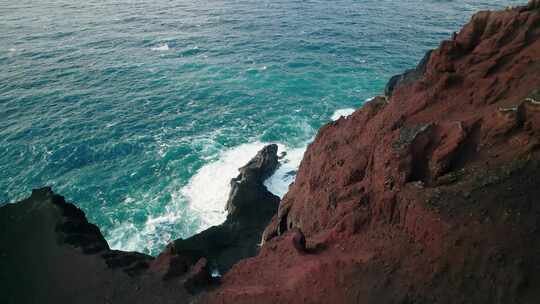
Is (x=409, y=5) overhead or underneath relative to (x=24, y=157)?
overhead

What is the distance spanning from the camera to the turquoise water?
4081cm

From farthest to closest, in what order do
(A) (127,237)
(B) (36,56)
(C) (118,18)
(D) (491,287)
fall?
(C) (118,18), (B) (36,56), (A) (127,237), (D) (491,287)

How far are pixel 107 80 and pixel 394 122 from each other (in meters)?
53.4

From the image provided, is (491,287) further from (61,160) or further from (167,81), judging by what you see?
(167,81)

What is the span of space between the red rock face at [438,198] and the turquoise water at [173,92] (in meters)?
18.9

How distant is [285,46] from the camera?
75125 mm

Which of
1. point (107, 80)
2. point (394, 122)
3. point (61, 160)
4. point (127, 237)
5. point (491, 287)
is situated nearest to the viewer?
point (491, 287)

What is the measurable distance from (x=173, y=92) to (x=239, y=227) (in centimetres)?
3198

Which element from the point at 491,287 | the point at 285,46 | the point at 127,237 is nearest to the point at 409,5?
the point at 285,46

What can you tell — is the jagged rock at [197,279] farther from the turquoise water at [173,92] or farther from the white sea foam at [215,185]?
the white sea foam at [215,185]

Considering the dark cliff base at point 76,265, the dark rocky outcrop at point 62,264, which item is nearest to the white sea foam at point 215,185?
the dark cliff base at point 76,265

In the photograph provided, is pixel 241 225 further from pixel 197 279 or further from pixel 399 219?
pixel 399 219

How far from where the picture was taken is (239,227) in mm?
34312

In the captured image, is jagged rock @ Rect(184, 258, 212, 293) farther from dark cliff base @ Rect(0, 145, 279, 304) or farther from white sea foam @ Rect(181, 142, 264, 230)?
white sea foam @ Rect(181, 142, 264, 230)
